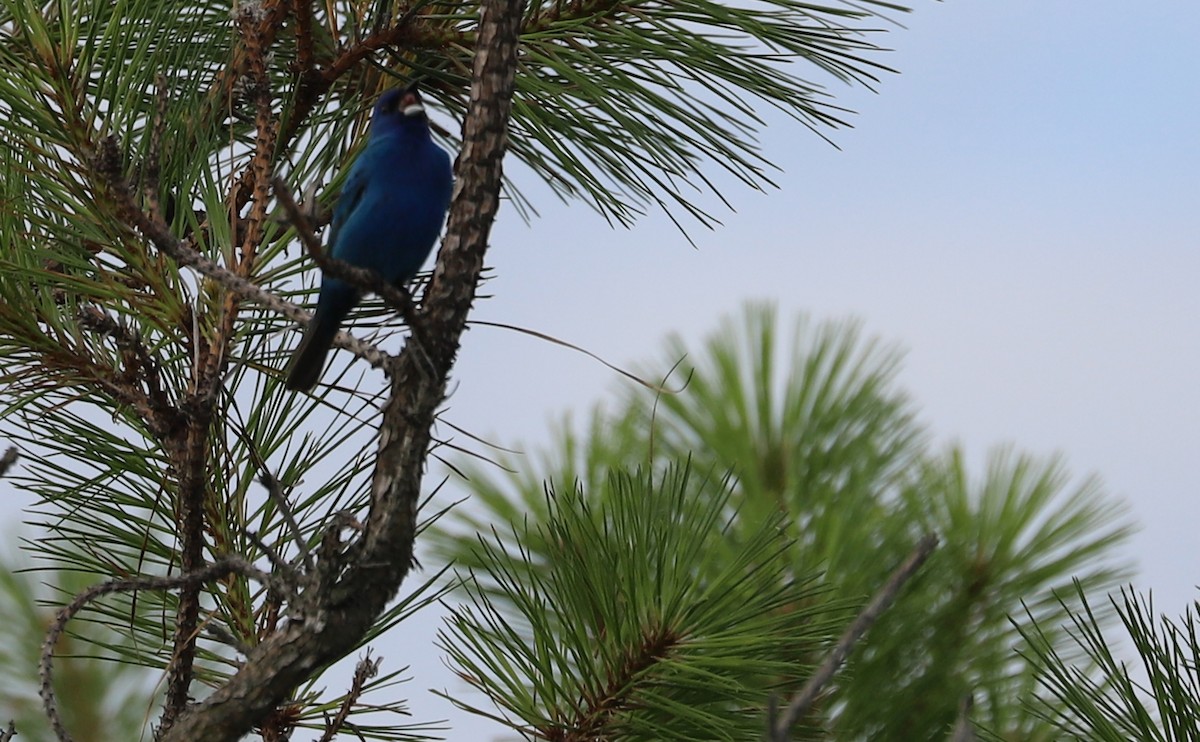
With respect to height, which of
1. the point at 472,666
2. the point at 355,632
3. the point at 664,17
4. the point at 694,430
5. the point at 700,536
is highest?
the point at 664,17

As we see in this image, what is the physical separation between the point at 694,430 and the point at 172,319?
1.38 metres

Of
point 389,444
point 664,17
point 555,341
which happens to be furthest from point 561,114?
point 389,444

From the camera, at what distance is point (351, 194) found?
2262 mm

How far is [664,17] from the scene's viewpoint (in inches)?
86.9

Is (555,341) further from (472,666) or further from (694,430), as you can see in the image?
(694,430)

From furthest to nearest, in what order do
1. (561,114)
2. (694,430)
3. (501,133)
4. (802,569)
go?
1. (694,430)
2. (802,569)
3. (561,114)
4. (501,133)

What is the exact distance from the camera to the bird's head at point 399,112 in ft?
7.37

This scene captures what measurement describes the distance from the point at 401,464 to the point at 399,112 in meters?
0.96

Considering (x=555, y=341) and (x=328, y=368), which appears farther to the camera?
(x=328, y=368)

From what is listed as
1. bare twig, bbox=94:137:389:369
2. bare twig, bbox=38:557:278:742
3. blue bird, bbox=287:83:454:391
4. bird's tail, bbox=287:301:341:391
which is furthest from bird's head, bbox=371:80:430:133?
bare twig, bbox=38:557:278:742

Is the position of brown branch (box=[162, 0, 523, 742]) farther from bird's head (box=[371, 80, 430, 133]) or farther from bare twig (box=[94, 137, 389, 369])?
bird's head (box=[371, 80, 430, 133])

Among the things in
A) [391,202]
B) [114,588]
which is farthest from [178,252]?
[391,202]

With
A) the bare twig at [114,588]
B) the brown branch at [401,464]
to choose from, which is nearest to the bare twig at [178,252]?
the brown branch at [401,464]

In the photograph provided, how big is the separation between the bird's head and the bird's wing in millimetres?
77
